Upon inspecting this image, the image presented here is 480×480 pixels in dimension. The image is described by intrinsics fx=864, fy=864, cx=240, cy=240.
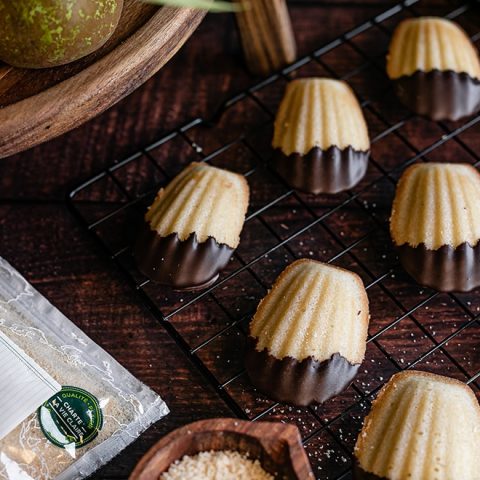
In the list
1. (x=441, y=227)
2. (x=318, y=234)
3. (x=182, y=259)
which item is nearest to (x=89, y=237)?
(x=182, y=259)

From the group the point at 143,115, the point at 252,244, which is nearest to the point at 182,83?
the point at 143,115

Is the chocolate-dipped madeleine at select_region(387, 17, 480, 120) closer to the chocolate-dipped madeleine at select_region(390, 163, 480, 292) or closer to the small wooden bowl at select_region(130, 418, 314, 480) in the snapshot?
the chocolate-dipped madeleine at select_region(390, 163, 480, 292)

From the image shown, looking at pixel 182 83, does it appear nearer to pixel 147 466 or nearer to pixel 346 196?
pixel 346 196

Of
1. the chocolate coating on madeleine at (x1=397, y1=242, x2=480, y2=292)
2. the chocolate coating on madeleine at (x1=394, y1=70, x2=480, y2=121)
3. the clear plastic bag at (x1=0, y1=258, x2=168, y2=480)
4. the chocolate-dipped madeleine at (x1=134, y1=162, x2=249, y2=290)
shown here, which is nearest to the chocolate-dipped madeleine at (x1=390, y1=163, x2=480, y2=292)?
the chocolate coating on madeleine at (x1=397, y1=242, x2=480, y2=292)

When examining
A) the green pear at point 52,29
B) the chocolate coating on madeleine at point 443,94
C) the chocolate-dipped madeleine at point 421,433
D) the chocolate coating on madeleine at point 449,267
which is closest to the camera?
the green pear at point 52,29

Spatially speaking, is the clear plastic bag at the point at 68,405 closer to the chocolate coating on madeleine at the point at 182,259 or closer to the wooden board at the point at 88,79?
the chocolate coating on madeleine at the point at 182,259

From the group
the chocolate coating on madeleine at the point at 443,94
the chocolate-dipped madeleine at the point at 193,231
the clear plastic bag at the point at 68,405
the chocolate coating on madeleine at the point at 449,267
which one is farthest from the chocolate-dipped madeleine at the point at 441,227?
the clear plastic bag at the point at 68,405

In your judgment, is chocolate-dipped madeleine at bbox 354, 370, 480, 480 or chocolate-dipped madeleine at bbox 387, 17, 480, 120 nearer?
chocolate-dipped madeleine at bbox 354, 370, 480, 480
